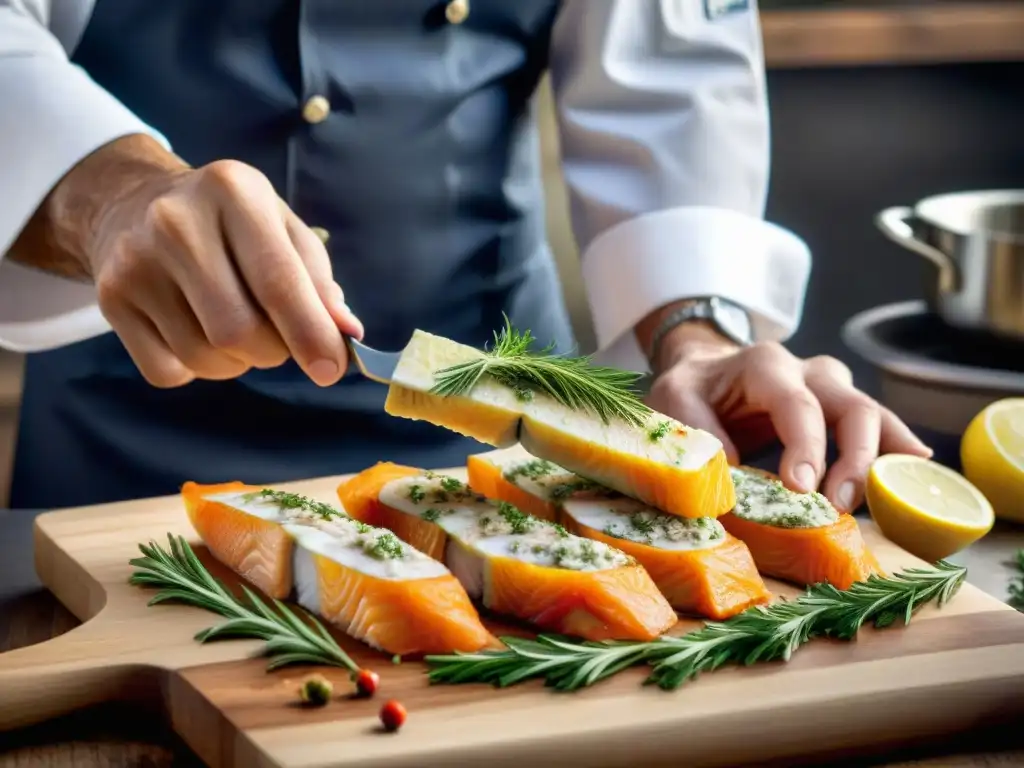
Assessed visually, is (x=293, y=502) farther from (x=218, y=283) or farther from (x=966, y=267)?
(x=966, y=267)

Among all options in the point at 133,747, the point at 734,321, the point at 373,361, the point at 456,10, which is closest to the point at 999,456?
the point at 734,321

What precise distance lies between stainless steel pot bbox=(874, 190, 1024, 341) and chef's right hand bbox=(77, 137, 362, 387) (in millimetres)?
1171

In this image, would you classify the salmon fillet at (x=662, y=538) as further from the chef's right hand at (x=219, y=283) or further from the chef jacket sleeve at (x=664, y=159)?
the chef jacket sleeve at (x=664, y=159)

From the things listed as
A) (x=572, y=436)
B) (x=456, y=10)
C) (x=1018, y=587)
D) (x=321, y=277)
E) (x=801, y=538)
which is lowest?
(x=1018, y=587)

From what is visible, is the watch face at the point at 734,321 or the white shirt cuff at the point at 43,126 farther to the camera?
the watch face at the point at 734,321

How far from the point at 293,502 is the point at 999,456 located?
0.92 meters

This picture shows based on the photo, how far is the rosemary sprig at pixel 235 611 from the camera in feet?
4.22

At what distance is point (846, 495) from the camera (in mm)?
1697

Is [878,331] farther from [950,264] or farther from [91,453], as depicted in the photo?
[91,453]

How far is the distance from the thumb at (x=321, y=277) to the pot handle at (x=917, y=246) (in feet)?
3.84

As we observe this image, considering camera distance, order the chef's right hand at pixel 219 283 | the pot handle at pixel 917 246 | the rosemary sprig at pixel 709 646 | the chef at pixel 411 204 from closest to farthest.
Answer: the rosemary sprig at pixel 709 646
the chef's right hand at pixel 219 283
the chef at pixel 411 204
the pot handle at pixel 917 246

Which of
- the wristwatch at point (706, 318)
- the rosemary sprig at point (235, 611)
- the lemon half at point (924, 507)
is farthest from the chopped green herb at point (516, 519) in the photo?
the wristwatch at point (706, 318)

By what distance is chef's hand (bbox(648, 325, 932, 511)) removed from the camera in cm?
168

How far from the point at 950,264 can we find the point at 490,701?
131 centimetres
